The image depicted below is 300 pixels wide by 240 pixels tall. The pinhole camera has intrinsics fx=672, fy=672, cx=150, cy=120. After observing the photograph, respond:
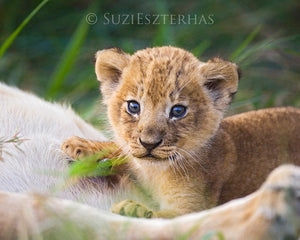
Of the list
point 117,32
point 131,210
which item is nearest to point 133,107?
point 131,210

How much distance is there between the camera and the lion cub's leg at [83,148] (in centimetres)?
308

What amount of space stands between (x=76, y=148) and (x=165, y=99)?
20.1 inches

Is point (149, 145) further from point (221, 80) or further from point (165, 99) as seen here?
point (221, 80)

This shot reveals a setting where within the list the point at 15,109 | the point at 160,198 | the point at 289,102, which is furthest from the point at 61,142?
the point at 289,102

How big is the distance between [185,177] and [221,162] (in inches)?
7.5

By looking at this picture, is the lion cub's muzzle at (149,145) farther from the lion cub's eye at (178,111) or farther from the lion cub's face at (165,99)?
the lion cub's eye at (178,111)

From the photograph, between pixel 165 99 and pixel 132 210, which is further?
pixel 165 99

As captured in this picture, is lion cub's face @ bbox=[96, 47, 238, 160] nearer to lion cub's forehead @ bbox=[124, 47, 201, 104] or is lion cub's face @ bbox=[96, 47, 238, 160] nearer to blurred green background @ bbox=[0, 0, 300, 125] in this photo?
lion cub's forehead @ bbox=[124, 47, 201, 104]

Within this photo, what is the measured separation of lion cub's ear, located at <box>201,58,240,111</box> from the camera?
3.05 m

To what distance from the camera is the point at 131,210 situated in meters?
2.57

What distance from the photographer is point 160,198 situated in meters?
2.95

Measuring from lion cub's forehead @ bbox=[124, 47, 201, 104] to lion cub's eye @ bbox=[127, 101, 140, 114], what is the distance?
0.13 ft

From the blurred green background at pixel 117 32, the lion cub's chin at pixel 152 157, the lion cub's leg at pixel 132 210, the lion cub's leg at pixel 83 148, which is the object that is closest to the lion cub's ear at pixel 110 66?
the lion cub's leg at pixel 83 148

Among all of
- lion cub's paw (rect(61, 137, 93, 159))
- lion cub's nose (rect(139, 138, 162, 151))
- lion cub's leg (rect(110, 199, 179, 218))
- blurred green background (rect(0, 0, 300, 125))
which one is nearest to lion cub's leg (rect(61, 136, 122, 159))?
lion cub's paw (rect(61, 137, 93, 159))
